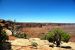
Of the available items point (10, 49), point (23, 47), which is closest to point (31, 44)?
point (23, 47)

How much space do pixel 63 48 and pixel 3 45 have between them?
7857 mm

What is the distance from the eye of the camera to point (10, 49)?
20.4m

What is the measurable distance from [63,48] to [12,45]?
6489 millimetres

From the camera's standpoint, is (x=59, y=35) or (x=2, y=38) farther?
(x=59, y=35)

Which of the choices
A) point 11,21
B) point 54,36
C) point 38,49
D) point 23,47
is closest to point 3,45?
point 23,47

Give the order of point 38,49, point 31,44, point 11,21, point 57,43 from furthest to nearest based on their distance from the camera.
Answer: point 11,21
point 57,43
point 31,44
point 38,49

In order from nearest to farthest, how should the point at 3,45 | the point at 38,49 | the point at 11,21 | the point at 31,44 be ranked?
the point at 3,45, the point at 38,49, the point at 31,44, the point at 11,21

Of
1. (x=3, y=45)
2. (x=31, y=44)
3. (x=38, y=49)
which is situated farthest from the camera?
(x=31, y=44)

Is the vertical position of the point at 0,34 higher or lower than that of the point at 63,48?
→ higher

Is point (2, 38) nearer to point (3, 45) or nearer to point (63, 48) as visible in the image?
point (3, 45)

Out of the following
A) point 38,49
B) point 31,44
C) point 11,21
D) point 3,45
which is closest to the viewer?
point 3,45

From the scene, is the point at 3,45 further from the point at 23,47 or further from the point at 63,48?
the point at 63,48

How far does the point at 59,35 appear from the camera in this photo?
26969 millimetres

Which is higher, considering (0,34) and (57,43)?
(0,34)
